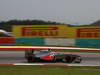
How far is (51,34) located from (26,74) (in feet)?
86.8

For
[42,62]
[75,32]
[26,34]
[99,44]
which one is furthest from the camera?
[26,34]

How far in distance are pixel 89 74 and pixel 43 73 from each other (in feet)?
5.17

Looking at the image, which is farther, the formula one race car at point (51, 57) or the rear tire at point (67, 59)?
the rear tire at point (67, 59)

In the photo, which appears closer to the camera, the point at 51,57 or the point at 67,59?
the point at 51,57

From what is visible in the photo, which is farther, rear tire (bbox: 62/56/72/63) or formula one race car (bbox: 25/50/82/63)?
rear tire (bbox: 62/56/72/63)

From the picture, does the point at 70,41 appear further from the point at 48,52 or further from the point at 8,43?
the point at 48,52

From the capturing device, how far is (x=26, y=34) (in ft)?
120

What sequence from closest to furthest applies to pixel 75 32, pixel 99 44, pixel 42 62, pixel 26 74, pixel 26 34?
pixel 26 74
pixel 42 62
pixel 99 44
pixel 75 32
pixel 26 34

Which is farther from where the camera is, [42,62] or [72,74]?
[42,62]

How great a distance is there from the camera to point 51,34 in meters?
36.0

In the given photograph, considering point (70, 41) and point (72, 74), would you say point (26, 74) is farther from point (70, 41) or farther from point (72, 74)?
point (70, 41)

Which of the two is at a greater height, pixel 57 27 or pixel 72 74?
pixel 57 27

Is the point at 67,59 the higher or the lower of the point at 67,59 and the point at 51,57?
the lower

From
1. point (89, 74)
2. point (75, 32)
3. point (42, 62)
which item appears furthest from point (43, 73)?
point (75, 32)
